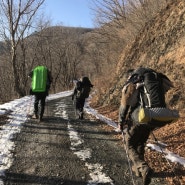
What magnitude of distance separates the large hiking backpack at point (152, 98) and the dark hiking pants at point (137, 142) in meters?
0.30

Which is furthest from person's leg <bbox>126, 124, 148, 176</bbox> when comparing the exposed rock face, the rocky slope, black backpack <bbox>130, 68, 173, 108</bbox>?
the exposed rock face

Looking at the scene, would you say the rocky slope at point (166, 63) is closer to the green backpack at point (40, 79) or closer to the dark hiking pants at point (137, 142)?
the dark hiking pants at point (137, 142)

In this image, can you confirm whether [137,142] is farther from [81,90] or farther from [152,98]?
[81,90]

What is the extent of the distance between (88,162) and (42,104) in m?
5.78

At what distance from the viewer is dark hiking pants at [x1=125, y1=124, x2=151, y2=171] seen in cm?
602

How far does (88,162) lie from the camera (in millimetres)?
7250

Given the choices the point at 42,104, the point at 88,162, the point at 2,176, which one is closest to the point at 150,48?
the point at 42,104

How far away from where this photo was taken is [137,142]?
20.8 feet

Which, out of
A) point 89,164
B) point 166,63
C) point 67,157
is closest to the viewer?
point 89,164

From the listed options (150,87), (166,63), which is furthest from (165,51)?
(150,87)

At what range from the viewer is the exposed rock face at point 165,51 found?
45.3 ft

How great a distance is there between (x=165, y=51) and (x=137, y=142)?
11.1 metres

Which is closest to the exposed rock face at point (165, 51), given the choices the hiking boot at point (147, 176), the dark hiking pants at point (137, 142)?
the dark hiking pants at point (137, 142)

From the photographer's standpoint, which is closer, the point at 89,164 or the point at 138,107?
the point at 138,107
